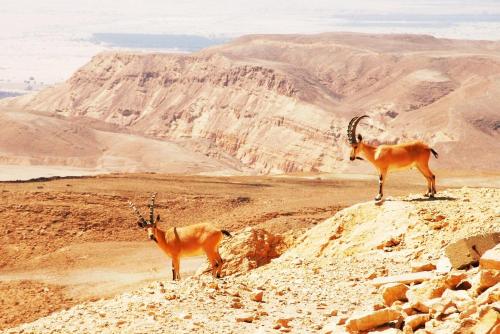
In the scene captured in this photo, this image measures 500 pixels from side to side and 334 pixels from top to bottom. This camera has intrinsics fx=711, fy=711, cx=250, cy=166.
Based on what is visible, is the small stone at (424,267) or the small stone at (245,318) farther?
the small stone at (424,267)

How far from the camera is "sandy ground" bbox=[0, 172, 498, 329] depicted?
2867cm

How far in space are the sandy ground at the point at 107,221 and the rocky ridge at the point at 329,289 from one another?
6.05 metres

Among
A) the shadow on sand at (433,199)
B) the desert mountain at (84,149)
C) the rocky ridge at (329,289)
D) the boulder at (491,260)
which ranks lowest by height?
the desert mountain at (84,149)

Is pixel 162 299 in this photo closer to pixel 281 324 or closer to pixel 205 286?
pixel 205 286

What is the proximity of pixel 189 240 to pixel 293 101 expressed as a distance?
119 m

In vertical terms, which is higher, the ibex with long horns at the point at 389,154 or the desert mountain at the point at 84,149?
the ibex with long horns at the point at 389,154

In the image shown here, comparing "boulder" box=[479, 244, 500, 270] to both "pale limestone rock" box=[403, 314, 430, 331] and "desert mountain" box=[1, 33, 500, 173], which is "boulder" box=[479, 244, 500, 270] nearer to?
"pale limestone rock" box=[403, 314, 430, 331]

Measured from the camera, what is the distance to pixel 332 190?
54.1m

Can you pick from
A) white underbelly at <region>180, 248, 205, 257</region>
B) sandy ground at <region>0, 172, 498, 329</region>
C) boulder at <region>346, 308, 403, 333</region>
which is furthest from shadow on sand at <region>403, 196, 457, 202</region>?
boulder at <region>346, 308, 403, 333</region>

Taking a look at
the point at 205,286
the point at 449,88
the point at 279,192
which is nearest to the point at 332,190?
the point at 279,192

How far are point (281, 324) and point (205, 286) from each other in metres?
2.69

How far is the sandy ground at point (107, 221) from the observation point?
2867 centimetres

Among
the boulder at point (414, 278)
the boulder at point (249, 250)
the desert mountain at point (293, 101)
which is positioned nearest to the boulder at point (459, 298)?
the boulder at point (414, 278)

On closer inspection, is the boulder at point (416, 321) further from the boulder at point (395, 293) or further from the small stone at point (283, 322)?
the small stone at point (283, 322)
